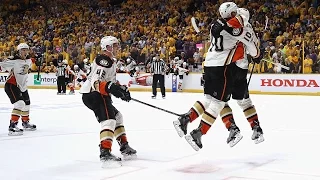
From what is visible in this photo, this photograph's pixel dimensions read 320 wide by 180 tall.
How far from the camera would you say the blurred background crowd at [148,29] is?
16609mm

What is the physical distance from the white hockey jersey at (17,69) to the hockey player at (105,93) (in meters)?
2.79

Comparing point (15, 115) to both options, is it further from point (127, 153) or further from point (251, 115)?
point (251, 115)

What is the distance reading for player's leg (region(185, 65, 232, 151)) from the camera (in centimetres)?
493

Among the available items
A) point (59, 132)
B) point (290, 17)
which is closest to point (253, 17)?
point (290, 17)

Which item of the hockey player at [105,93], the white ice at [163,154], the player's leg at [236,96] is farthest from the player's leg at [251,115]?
the hockey player at [105,93]

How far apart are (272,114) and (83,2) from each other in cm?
2074

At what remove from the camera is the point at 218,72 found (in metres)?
5.09

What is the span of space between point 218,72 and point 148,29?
59.3 ft

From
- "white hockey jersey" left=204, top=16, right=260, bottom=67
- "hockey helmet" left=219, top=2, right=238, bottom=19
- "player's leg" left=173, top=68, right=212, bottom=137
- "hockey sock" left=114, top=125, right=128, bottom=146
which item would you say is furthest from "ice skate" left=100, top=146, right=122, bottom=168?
"hockey helmet" left=219, top=2, right=238, bottom=19

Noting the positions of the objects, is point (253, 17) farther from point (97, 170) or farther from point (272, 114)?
point (97, 170)

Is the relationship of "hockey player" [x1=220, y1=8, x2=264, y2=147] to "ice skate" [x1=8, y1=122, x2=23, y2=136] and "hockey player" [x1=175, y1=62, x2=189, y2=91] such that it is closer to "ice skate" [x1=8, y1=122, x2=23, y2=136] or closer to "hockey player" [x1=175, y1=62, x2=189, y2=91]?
"ice skate" [x1=8, y1=122, x2=23, y2=136]

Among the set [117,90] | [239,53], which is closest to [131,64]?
[239,53]

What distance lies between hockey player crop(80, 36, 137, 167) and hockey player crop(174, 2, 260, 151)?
32.0 inches

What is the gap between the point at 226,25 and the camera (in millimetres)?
4969
